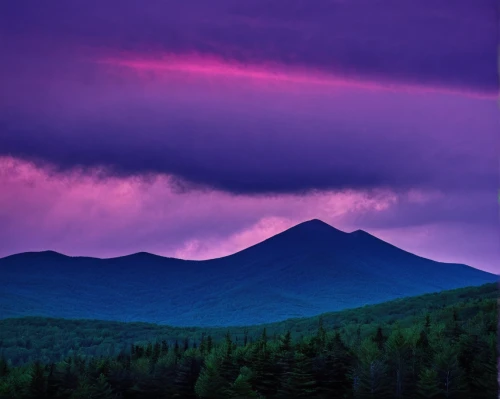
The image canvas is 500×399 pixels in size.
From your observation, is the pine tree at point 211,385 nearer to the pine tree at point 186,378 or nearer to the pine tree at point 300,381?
the pine tree at point 186,378

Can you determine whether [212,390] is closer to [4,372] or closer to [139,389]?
[139,389]

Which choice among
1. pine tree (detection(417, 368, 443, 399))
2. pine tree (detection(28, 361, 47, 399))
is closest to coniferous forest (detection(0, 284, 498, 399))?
pine tree (detection(28, 361, 47, 399))

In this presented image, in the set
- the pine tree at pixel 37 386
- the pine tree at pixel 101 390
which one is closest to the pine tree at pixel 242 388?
the pine tree at pixel 101 390

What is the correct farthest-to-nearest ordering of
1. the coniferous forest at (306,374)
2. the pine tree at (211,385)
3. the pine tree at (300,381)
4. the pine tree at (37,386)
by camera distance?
the pine tree at (37,386) → the pine tree at (211,385) → the pine tree at (300,381) → the coniferous forest at (306,374)

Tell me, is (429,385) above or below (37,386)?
above

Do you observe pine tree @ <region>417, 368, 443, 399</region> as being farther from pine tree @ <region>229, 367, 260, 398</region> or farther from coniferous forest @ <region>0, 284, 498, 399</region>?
pine tree @ <region>229, 367, 260, 398</region>

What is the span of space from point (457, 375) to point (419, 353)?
12128 millimetres

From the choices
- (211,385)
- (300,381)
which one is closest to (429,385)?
(300,381)

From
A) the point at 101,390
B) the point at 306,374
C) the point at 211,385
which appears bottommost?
the point at 101,390

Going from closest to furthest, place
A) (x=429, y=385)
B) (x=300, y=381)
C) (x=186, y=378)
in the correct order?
(x=429, y=385), (x=300, y=381), (x=186, y=378)

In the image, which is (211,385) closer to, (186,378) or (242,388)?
(242,388)

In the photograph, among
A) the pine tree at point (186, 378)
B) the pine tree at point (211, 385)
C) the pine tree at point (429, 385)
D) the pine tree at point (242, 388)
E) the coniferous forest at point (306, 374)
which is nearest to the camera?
the pine tree at point (429, 385)

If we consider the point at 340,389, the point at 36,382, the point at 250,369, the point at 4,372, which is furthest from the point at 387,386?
the point at 4,372

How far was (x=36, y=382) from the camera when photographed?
480ft
